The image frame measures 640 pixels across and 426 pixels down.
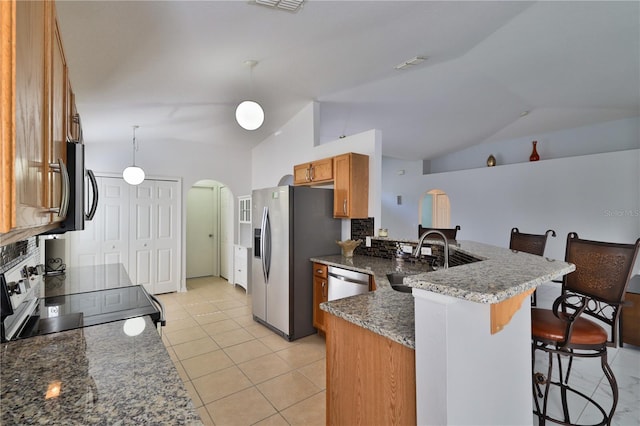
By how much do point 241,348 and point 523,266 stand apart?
2.88 m

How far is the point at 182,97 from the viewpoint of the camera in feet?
11.5

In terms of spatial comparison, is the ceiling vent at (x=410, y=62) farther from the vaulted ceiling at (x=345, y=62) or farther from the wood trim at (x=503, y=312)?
the wood trim at (x=503, y=312)

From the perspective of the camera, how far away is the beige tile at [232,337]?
11.2 ft

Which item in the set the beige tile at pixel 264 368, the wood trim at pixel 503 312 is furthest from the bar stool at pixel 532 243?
the beige tile at pixel 264 368

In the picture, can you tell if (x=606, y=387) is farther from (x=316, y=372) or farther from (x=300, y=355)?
(x=300, y=355)

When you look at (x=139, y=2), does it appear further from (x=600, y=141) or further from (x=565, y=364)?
(x=600, y=141)

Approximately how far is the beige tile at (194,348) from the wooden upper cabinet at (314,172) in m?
2.35

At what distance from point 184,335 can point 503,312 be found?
354 cm

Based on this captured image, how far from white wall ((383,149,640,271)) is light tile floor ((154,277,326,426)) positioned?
4693mm

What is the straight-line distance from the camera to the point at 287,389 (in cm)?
253

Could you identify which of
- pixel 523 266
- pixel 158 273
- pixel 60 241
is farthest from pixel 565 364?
pixel 60 241

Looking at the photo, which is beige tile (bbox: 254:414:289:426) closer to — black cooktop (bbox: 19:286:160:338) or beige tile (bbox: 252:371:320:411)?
beige tile (bbox: 252:371:320:411)

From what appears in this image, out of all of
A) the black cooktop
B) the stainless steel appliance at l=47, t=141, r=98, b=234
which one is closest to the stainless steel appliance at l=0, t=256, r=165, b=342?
the black cooktop

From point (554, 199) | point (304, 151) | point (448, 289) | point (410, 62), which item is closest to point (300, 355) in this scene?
point (448, 289)
